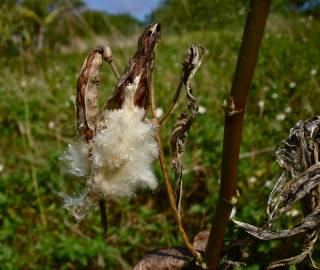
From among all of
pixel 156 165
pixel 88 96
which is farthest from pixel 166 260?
pixel 156 165

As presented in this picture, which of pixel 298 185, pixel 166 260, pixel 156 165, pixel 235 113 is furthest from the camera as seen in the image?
pixel 156 165

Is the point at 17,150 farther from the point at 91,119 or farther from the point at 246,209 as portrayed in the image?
the point at 91,119

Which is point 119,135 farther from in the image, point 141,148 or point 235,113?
point 235,113

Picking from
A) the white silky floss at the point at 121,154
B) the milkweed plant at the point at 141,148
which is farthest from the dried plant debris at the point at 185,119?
the white silky floss at the point at 121,154

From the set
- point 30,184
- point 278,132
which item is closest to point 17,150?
point 30,184

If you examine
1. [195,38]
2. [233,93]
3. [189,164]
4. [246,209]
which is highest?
[195,38]

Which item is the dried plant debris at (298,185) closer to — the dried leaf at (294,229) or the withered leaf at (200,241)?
the dried leaf at (294,229)

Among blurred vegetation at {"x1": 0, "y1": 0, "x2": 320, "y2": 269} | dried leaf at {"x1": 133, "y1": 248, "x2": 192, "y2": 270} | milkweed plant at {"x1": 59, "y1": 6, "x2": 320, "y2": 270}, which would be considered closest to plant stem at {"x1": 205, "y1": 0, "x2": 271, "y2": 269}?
milkweed plant at {"x1": 59, "y1": 6, "x2": 320, "y2": 270}
